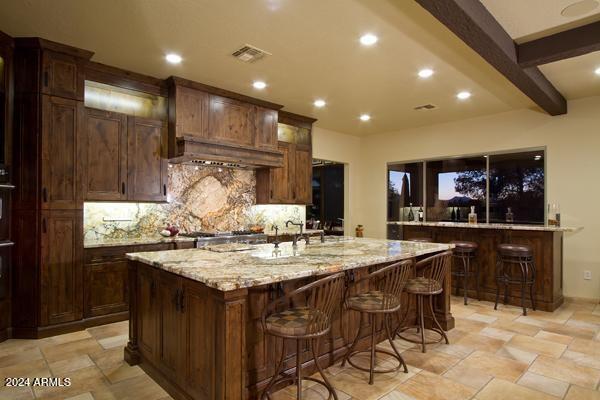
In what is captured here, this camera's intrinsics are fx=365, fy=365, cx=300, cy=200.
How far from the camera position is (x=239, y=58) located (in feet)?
12.9

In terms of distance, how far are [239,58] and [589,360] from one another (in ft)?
14.2

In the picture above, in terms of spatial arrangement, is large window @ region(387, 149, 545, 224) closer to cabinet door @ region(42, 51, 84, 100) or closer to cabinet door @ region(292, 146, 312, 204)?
cabinet door @ region(292, 146, 312, 204)

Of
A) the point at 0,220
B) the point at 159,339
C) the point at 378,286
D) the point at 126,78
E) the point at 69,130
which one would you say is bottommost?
the point at 159,339

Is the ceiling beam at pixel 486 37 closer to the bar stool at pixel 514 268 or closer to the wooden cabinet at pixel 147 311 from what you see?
the bar stool at pixel 514 268

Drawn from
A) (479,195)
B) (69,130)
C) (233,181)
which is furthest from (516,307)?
(69,130)

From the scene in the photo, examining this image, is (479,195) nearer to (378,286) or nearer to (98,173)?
(378,286)

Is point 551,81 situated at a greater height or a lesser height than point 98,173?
greater

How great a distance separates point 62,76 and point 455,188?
6.31 metres

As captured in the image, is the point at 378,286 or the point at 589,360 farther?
the point at 378,286

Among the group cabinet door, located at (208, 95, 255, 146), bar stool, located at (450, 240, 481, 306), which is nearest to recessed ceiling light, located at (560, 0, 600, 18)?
bar stool, located at (450, 240, 481, 306)

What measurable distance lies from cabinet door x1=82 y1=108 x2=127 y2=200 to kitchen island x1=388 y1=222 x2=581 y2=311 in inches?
169

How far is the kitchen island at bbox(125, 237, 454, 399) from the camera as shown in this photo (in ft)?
6.64

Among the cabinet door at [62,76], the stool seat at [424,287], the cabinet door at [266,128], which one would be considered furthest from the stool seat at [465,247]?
the cabinet door at [62,76]

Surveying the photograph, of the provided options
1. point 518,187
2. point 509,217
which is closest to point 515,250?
point 509,217
